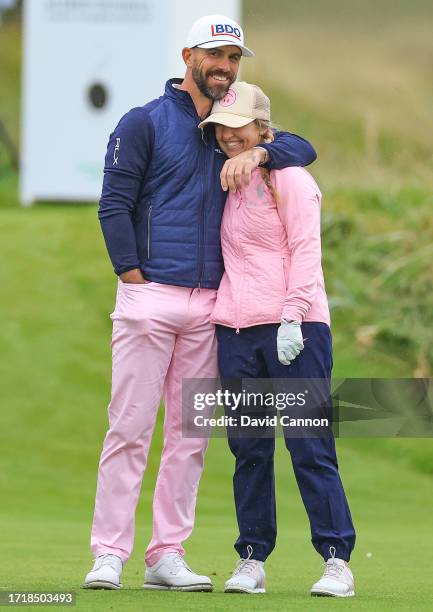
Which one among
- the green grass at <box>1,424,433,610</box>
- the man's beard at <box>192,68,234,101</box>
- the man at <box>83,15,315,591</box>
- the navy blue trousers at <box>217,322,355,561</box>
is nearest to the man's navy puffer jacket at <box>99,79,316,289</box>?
the man at <box>83,15,315,591</box>

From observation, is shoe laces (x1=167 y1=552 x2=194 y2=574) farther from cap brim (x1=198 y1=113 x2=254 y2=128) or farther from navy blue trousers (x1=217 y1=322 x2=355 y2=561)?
cap brim (x1=198 y1=113 x2=254 y2=128)

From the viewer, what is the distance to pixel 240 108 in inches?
155

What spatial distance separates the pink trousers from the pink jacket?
0.10 m

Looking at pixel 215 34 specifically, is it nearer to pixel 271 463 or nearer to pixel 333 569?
pixel 271 463

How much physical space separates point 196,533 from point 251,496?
8.26ft

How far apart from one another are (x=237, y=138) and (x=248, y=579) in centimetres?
121

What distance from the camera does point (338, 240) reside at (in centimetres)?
1141

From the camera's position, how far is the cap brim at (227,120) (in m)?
3.91

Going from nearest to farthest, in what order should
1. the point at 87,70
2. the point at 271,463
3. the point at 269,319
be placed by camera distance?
the point at 269,319 → the point at 271,463 → the point at 87,70

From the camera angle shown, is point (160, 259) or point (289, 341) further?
point (160, 259)

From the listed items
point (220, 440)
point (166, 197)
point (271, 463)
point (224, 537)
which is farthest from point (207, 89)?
point (220, 440)

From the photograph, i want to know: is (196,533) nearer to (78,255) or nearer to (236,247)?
(236,247)

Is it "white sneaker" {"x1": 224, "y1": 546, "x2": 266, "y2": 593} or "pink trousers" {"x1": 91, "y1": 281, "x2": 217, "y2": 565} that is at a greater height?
"pink trousers" {"x1": 91, "y1": 281, "x2": 217, "y2": 565}

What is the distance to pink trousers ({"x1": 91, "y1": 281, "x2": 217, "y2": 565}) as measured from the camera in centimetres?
397
